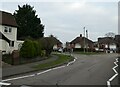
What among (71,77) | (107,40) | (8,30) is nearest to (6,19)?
(8,30)

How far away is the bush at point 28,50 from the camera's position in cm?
3015

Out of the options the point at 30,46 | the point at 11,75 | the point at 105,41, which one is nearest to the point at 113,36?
the point at 105,41

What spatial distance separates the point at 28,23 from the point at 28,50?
2955 centimetres

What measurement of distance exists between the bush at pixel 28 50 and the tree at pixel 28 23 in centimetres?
2579

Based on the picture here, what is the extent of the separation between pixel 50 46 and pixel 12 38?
23.2 feet

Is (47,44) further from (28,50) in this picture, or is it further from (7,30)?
(28,50)

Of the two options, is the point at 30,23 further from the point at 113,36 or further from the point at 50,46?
the point at 113,36

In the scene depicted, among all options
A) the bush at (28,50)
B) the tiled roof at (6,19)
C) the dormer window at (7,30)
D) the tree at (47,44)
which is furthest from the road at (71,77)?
the tiled roof at (6,19)

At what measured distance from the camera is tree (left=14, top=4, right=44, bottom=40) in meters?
58.8

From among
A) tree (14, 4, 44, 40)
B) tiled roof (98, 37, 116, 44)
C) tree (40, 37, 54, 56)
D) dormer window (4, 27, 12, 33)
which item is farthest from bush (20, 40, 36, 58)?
tiled roof (98, 37, 116, 44)

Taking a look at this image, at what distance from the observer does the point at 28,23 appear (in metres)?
59.5

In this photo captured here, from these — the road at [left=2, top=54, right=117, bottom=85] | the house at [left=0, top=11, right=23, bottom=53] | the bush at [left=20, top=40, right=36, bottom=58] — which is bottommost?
the road at [left=2, top=54, right=117, bottom=85]

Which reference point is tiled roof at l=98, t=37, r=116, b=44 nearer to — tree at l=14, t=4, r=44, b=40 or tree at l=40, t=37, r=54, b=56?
tree at l=14, t=4, r=44, b=40

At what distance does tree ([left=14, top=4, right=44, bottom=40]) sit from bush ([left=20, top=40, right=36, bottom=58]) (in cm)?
2579
